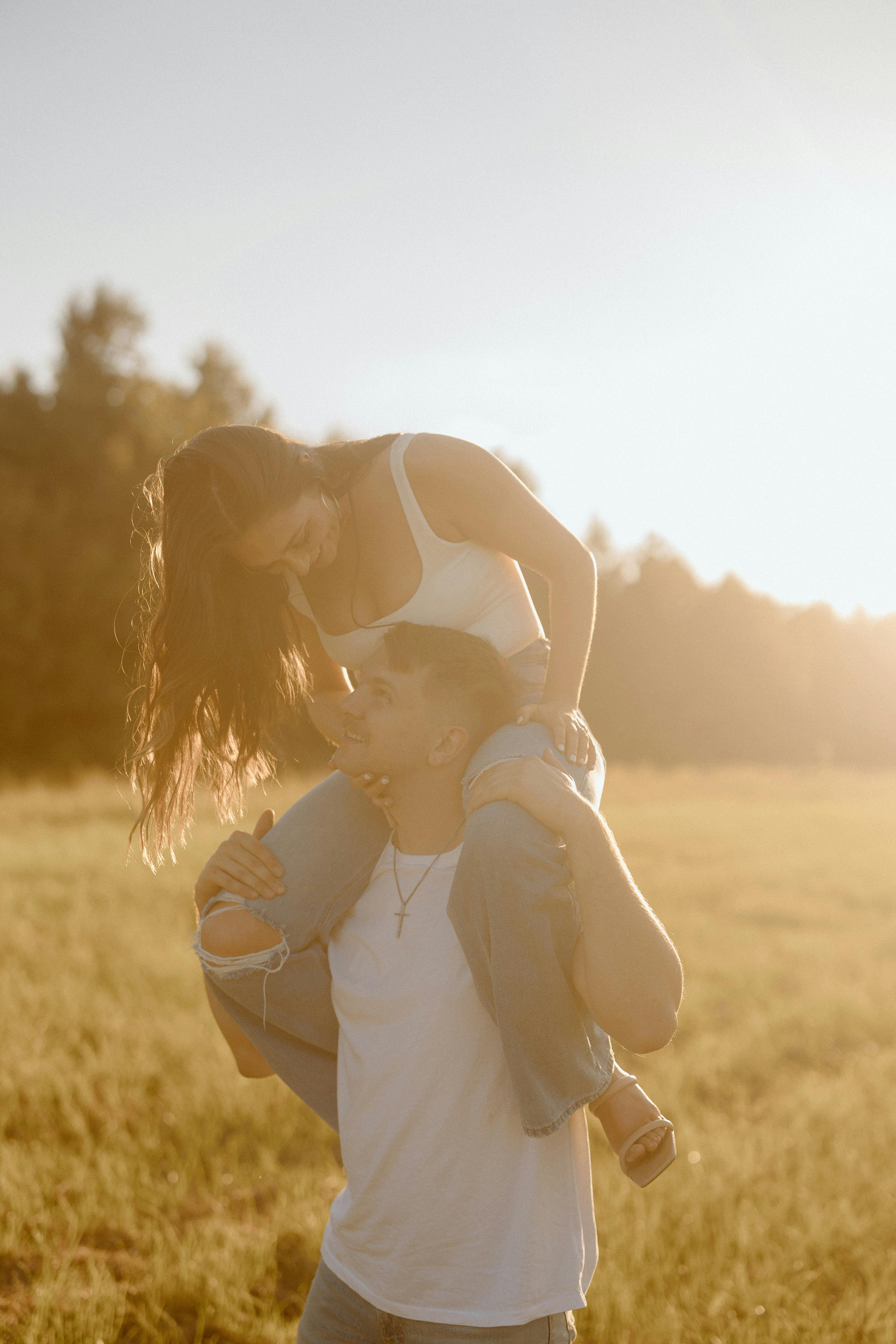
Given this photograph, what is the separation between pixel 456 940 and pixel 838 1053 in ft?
16.2

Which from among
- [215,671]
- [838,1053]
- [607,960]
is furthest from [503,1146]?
[838,1053]

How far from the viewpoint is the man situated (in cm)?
198

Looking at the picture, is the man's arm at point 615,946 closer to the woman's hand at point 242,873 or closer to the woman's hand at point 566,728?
the woman's hand at point 566,728

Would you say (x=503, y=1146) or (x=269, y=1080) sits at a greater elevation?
(x=503, y=1146)

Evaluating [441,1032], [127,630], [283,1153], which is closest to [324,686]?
[441,1032]

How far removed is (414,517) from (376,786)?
2.46ft

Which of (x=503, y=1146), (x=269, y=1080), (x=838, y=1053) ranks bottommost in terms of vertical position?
(x=838, y=1053)

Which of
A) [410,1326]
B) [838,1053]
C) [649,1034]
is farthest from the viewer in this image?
[838,1053]

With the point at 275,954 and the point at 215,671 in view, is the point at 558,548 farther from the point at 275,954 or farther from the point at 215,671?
the point at 275,954

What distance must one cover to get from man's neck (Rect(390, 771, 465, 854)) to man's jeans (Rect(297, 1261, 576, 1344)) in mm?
1022

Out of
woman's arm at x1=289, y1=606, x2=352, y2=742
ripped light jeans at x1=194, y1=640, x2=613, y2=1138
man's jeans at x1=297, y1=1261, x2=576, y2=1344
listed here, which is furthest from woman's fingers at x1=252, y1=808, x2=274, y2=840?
man's jeans at x1=297, y1=1261, x2=576, y2=1344

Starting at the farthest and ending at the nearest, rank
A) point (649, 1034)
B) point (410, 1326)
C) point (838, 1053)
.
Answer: point (838, 1053) < point (410, 1326) < point (649, 1034)

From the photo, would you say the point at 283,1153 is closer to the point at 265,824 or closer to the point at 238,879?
the point at 265,824

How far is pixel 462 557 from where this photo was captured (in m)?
2.72
